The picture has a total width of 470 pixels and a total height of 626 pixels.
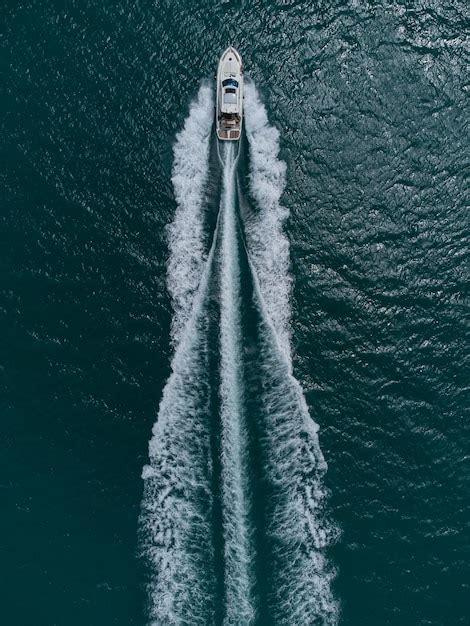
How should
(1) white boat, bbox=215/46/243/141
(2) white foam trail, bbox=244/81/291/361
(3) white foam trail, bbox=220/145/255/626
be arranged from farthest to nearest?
(1) white boat, bbox=215/46/243/141
(2) white foam trail, bbox=244/81/291/361
(3) white foam trail, bbox=220/145/255/626

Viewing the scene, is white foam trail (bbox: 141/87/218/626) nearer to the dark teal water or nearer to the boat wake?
the boat wake

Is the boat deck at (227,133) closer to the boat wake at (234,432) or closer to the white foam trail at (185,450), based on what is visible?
the boat wake at (234,432)

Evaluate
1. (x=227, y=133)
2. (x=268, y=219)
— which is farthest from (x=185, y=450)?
(x=227, y=133)

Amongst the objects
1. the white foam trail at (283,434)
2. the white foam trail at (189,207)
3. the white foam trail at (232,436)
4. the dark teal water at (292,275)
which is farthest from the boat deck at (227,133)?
the dark teal water at (292,275)

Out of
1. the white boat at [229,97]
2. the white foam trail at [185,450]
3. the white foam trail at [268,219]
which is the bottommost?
the white foam trail at [185,450]

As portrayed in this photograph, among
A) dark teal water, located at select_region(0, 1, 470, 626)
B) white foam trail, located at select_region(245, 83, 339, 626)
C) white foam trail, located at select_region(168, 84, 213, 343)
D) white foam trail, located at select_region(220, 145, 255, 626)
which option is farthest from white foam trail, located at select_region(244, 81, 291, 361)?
white foam trail, located at select_region(168, 84, 213, 343)
